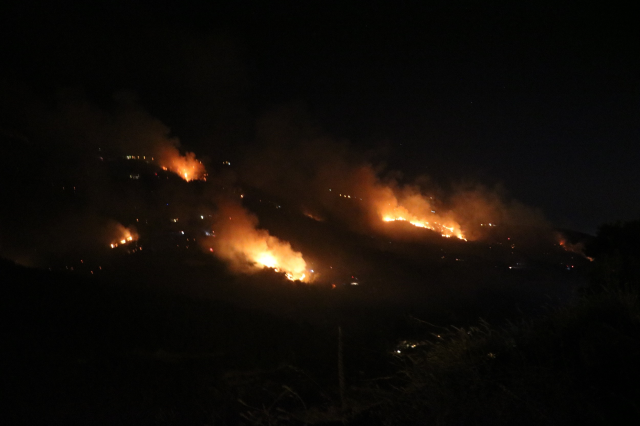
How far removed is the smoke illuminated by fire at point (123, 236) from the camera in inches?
1446

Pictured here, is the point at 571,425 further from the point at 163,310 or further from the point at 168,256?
the point at 168,256

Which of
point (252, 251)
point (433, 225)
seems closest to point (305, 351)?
point (252, 251)

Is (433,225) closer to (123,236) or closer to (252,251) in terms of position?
(252,251)

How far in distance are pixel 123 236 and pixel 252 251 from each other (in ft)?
40.0

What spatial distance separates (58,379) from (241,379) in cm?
481

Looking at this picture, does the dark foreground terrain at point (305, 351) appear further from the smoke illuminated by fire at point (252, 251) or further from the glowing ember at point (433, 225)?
the glowing ember at point (433, 225)

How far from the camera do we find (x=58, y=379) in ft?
30.7

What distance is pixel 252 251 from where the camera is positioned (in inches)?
1567

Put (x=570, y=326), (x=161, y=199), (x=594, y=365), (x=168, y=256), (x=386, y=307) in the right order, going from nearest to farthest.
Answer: (x=594, y=365) < (x=570, y=326) < (x=386, y=307) < (x=168, y=256) < (x=161, y=199)

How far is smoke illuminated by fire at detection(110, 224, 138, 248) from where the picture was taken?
1446 inches

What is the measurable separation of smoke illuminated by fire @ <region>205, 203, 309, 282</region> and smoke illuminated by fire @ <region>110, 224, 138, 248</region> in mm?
7028

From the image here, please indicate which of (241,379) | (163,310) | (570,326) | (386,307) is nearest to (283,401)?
(241,379)

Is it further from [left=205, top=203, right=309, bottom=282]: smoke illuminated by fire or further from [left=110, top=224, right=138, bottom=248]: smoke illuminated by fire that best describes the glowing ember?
[left=110, top=224, right=138, bottom=248]: smoke illuminated by fire

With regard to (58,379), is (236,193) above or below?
above
